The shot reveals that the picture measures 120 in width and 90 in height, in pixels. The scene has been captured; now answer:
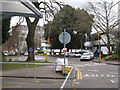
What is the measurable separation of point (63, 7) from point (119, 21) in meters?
15.3

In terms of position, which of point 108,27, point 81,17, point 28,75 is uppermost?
point 81,17

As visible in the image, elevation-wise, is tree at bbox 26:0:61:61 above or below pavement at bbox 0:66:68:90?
above

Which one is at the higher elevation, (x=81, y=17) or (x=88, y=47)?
(x=81, y=17)

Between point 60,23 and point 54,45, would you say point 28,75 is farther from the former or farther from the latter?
point 54,45

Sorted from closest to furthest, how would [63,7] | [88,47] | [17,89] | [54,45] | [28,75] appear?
[17,89], [28,75], [63,7], [54,45], [88,47]

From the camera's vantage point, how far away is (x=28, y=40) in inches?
1041

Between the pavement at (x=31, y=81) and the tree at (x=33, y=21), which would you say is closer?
the pavement at (x=31, y=81)

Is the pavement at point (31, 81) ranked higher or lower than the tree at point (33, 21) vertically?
lower

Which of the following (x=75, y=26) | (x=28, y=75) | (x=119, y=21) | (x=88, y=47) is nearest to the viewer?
(x=28, y=75)

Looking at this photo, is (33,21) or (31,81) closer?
(31,81)

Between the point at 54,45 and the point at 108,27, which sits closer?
the point at 108,27

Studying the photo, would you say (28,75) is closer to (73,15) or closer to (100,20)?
(100,20)

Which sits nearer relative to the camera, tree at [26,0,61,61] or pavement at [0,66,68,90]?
pavement at [0,66,68,90]

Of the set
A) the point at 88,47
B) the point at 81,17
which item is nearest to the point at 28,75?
the point at 81,17
